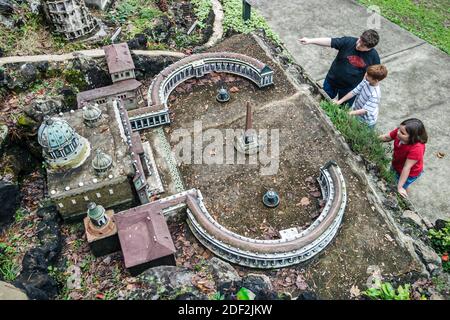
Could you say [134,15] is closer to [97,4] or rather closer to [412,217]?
[97,4]

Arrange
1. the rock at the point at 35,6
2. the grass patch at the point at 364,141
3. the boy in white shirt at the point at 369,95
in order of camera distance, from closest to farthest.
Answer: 1. the boy in white shirt at the point at 369,95
2. the grass patch at the point at 364,141
3. the rock at the point at 35,6

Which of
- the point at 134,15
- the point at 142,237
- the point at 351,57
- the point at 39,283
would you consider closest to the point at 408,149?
the point at 351,57

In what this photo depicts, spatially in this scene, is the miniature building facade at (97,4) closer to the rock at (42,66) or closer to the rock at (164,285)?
the rock at (42,66)

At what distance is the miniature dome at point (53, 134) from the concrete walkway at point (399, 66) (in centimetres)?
1469

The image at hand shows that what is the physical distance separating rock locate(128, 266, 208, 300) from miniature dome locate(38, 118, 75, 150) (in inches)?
190

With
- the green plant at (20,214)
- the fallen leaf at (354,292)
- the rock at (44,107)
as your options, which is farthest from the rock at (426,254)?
the rock at (44,107)

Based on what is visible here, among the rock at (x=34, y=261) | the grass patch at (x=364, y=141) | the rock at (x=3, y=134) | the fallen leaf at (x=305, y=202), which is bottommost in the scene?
the fallen leaf at (x=305, y=202)

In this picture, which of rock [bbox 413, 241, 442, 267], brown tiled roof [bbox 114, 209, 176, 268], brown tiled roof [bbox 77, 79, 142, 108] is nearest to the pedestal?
brown tiled roof [bbox 114, 209, 176, 268]

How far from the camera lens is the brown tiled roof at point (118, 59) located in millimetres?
17370

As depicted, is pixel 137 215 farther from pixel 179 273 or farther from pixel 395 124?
pixel 395 124

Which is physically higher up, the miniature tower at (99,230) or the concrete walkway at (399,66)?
the miniature tower at (99,230)

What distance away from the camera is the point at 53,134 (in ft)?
40.8

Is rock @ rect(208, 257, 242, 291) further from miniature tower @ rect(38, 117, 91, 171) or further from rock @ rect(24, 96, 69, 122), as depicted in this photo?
rock @ rect(24, 96, 69, 122)

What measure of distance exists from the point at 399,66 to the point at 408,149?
13112 mm
